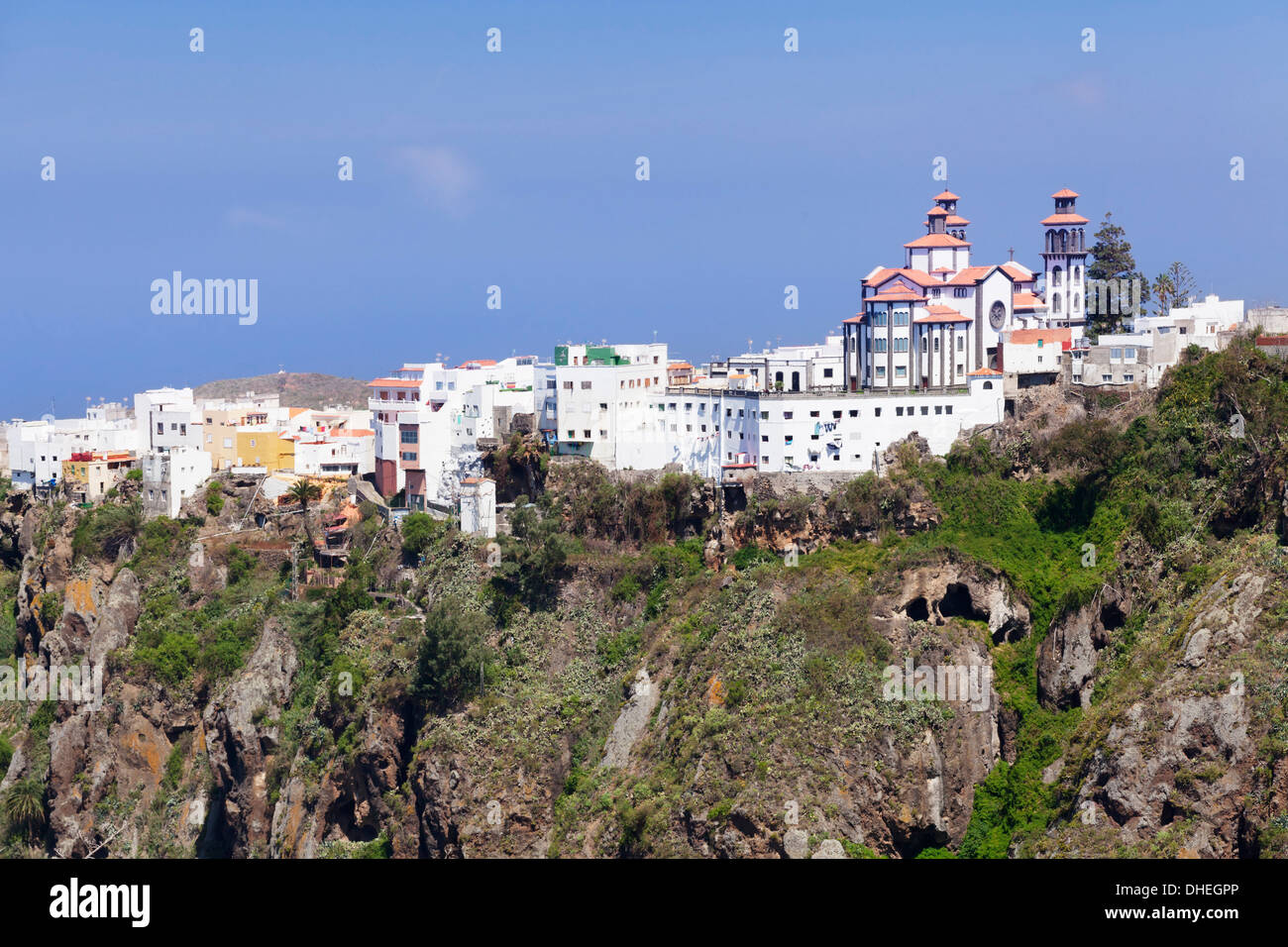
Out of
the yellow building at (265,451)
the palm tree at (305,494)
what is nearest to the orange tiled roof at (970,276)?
the palm tree at (305,494)

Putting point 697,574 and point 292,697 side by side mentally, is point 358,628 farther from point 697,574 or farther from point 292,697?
point 697,574

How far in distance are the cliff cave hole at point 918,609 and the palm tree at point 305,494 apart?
32.7 metres

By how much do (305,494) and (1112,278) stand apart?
4370 cm

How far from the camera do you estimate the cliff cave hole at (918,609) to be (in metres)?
64.6

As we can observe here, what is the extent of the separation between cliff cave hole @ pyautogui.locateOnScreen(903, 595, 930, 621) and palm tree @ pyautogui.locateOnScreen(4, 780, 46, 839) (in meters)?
42.7

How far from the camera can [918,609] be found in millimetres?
64938

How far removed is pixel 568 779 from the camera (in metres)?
64.6

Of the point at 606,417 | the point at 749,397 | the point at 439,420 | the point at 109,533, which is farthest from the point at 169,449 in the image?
the point at 749,397

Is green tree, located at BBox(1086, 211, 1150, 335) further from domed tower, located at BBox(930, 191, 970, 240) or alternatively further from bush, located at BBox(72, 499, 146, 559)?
bush, located at BBox(72, 499, 146, 559)

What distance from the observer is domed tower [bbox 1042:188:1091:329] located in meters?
84.1

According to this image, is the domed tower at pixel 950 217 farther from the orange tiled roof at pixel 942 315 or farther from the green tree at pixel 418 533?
the green tree at pixel 418 533

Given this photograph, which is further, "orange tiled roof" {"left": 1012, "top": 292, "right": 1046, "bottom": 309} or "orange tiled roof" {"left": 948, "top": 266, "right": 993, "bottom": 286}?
"orange tiled roof" {"left": 1012, "top": 292, "right": 1046, "bottom": 309}

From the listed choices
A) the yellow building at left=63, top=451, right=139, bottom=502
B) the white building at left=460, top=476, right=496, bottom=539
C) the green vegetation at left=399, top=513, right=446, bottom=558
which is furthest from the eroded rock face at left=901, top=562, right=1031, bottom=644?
the yellow building at left=63, top=451, right=139, bottom=502

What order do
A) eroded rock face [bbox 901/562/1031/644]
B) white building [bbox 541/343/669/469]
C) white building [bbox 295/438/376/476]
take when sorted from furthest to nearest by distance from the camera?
white building [bbox 295/438/376/476], white building [bbox 541/343/669/469], eroded rock face [bbox 901/562/1031/644]
